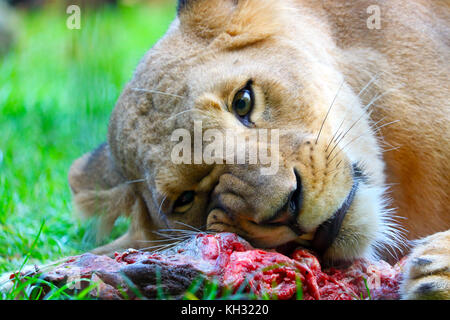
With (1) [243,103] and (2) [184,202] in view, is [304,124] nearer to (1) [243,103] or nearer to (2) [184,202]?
(1) [243,103]

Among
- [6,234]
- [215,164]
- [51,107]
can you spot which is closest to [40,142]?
[51,107]

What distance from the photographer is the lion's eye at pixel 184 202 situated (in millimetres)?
2662

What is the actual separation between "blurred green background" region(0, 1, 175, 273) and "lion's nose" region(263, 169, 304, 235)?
4.33ft

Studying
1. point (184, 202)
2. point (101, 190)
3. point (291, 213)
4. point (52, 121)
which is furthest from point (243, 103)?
point (52, 121)

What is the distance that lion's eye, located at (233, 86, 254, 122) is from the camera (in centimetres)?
258

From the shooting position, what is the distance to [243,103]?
2.60 metres

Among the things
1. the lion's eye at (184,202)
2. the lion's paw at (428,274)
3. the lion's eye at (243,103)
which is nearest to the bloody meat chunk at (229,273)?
the lion's paw at (428,274)

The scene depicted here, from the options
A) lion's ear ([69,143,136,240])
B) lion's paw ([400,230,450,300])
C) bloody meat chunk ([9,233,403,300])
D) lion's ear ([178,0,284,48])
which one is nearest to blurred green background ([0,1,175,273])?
lion's ear ([69,143,136,240])

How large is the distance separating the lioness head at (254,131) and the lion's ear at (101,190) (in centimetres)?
3

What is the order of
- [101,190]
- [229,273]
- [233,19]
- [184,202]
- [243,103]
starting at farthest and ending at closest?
[101,190]
[233,19]
[184,202]
[243,103]
[229,273]

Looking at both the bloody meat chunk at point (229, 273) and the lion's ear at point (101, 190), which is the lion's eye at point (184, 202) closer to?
the bloody meat chunk at point (229, 273)

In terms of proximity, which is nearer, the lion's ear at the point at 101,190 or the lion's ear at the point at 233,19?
the lion's ear at the point at 233,19

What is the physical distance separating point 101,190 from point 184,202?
910 mm

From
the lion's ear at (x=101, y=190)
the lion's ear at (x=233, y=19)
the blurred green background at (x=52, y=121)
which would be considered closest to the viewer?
the lion's ear at (x=233, y=19)
